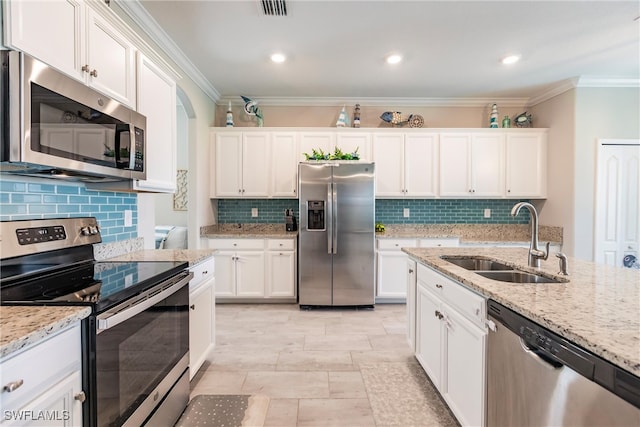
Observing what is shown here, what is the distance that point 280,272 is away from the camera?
3850mm

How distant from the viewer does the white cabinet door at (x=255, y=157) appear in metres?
4.07

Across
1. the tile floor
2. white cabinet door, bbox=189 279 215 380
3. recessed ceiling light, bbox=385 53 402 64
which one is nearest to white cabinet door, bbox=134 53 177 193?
white cabinet door, bbox=189 279 215 380

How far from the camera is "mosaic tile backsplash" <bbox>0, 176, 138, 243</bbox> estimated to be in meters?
1.42

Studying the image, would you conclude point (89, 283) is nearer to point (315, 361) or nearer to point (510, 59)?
point (315, 361)

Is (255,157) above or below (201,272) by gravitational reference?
above

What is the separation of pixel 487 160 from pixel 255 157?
3050 millimetres

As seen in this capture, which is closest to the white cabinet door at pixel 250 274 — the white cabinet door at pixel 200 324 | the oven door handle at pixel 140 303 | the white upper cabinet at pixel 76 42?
the white cabinet door at pixel 200 324

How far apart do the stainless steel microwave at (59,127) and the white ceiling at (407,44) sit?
1.27 meters

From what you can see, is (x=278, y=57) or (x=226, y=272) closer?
(x=278, y=57)

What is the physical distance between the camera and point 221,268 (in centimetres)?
383

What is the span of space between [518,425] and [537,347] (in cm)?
36

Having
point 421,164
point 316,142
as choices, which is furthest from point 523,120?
point 316,142

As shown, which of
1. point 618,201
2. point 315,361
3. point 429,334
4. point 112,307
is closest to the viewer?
point 112,307

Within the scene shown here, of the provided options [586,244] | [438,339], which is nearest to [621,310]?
[438,339]
